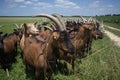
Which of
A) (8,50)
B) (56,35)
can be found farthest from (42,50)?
(8,50)

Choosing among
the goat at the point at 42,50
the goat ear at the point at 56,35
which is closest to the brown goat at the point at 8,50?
the goat at the point at 42,50

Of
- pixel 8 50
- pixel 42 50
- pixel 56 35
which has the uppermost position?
pixel 56 35

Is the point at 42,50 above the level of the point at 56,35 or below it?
below

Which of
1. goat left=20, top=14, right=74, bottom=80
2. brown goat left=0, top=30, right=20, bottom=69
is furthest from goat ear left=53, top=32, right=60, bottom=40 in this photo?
brown goat left=0, top=30, right=20, bottom=69

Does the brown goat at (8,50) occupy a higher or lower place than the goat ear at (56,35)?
lower

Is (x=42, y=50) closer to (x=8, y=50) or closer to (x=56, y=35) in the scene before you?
(x=56, y=35)

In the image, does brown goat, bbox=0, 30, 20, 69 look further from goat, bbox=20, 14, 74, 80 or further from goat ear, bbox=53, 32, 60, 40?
goat ear, bbox=53, 32, 60, 40

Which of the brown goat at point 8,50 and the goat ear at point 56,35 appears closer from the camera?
the goat ear at point 56,35

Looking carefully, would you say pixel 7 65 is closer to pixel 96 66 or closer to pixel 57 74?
pixel 57 74

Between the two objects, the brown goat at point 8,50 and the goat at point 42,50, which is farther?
the brown goat at point 8,50

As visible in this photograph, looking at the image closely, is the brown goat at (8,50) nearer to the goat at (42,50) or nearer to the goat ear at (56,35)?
the goat at (42,50)

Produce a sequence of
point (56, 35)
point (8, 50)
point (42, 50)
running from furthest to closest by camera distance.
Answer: point (8, 50) → point (42, 50) → point (56, 35)

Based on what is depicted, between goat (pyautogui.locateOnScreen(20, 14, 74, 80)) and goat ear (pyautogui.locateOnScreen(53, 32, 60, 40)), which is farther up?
goat ear (pyautogui.locateOnScreen(53, 32, 60, 40))

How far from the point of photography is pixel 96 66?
21.2 feet
